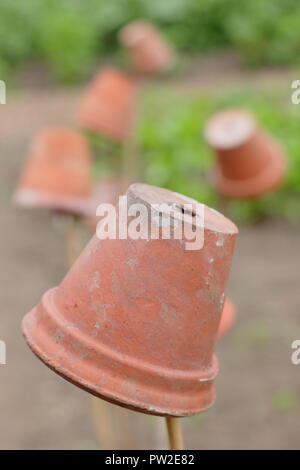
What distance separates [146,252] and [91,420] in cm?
250

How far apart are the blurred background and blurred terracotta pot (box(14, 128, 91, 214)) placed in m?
0.81

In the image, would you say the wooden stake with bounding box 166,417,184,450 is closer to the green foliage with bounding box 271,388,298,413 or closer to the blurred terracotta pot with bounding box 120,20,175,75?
the green foliage with bounding box 271,388,298,413

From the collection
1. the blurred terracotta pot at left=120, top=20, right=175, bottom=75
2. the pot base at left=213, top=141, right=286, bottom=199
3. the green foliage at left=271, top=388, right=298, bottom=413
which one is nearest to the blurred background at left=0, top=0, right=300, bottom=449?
the green foliage at left=271, top=388, right=298, bottom=413

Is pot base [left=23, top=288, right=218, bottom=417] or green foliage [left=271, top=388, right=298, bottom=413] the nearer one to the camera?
pot base [left=23, top=288, right=218, bottom=417]

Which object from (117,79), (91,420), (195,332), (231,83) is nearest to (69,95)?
(231,83)

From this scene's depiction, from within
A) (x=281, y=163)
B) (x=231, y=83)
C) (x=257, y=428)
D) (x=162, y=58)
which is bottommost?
(x=257, y=428)

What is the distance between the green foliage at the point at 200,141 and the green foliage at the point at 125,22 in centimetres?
159

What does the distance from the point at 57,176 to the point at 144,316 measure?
1229mm

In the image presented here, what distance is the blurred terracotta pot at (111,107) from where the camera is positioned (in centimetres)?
417

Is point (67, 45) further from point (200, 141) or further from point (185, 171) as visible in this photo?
point (185, 171)

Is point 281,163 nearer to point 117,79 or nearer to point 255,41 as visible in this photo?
point 117,79

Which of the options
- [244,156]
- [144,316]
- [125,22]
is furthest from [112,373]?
[125,22]

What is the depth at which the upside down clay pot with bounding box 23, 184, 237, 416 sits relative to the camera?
1265mm

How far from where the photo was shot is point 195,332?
4.29ft
